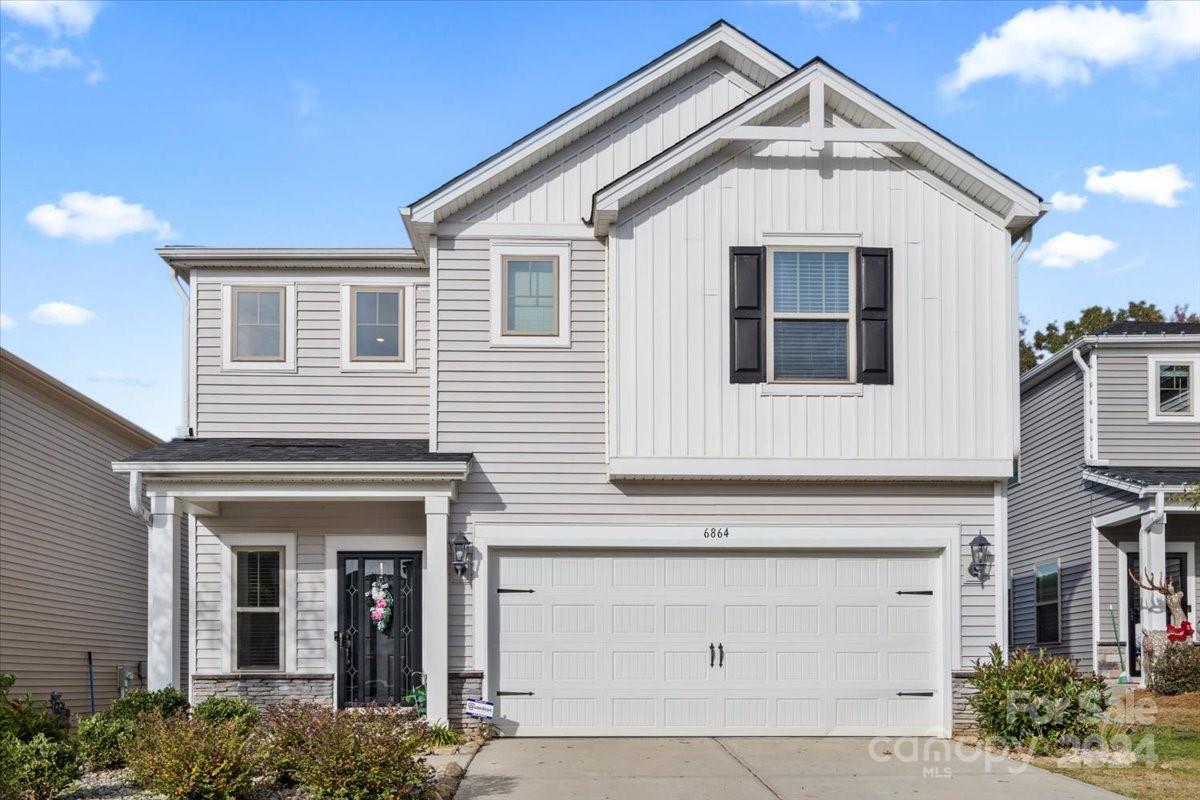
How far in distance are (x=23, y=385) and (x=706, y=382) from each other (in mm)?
9939

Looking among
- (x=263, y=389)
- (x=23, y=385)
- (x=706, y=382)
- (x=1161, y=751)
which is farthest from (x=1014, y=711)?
(x=23, y=385)

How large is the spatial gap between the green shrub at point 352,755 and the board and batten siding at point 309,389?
5964 mm

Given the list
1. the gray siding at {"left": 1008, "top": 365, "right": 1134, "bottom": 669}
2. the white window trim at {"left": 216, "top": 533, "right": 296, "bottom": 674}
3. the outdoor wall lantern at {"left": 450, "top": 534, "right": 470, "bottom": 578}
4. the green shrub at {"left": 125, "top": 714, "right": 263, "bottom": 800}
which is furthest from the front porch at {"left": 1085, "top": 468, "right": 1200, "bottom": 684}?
the green shrub at {"left": 125, "top": 714, "right": 263, "bottom": 800}

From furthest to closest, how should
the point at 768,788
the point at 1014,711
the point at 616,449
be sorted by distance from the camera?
the point at 616,449, the point at 1014,711, the point at 768,788

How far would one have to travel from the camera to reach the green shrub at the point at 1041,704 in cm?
1352

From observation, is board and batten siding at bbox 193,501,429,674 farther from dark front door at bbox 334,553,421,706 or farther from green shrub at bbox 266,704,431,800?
green shrub at bbox 266,704,431,800

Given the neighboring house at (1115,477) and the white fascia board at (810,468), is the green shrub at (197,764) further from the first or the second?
→ the neighboring house at (1115,477)

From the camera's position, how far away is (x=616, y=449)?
14828 millimetres

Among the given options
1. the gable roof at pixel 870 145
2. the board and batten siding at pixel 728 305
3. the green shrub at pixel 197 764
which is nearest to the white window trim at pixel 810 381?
the board and batten siding at pixel 728 305

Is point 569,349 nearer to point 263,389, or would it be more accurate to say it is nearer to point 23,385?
point 263,389

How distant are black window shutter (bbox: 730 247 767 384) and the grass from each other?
4940 millimetres

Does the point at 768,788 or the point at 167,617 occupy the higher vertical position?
the point at 167,617

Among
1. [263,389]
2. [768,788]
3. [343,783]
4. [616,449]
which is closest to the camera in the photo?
[343,783]

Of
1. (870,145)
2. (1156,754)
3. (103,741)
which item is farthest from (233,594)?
(1156,754)
